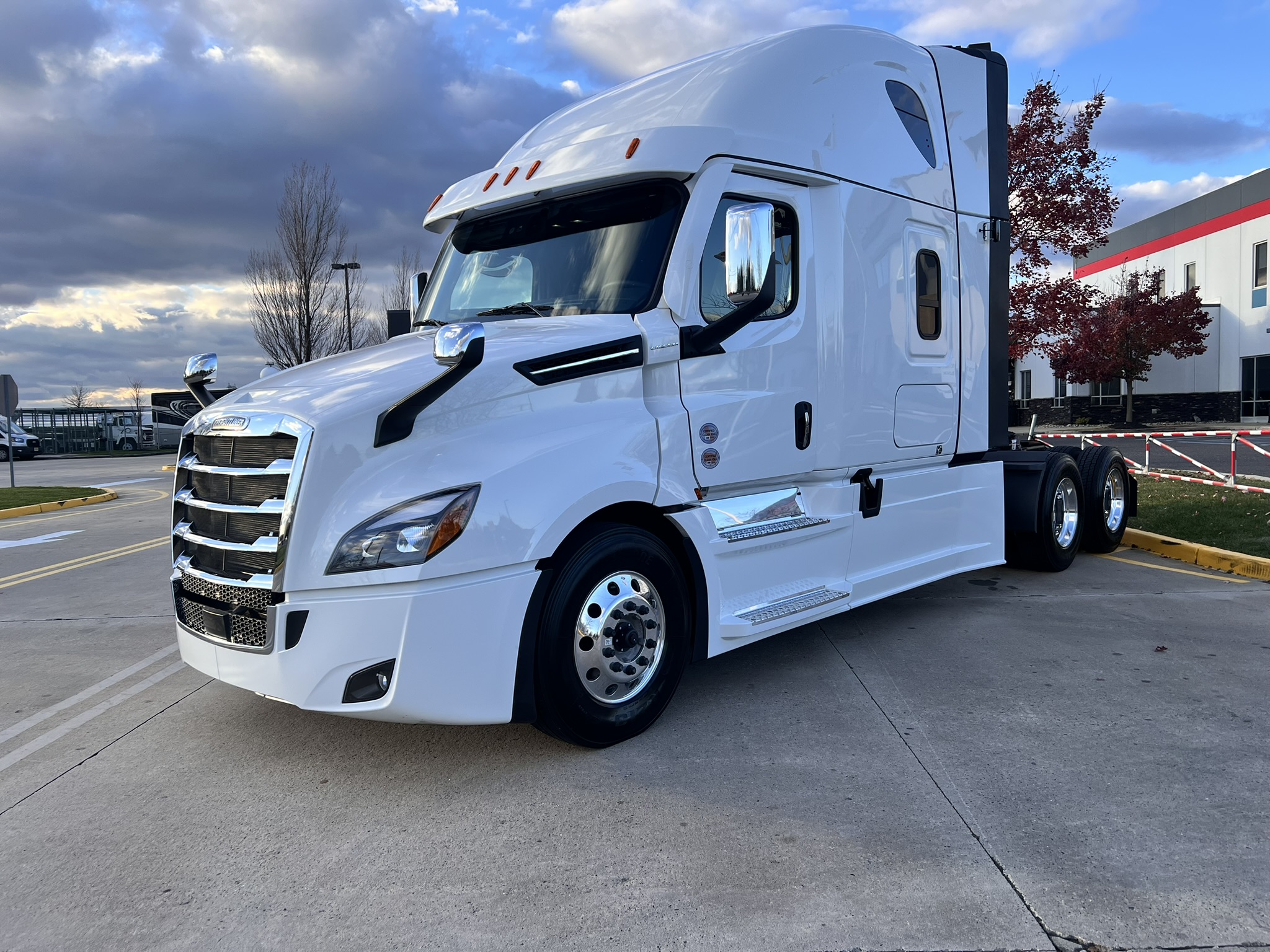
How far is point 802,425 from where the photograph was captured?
5.09m

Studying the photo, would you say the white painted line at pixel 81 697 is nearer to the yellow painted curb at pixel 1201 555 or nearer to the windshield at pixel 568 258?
the windshield at pixel 568 258

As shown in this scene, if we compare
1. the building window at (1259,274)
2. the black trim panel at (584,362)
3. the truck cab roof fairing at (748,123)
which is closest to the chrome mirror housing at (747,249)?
the truck cab roof fairing at (748,123)

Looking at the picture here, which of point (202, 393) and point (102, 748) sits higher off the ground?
point (202, 393)

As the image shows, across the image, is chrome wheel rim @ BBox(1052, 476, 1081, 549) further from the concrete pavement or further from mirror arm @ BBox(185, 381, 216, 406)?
mirror arm @ BBox(185, 381, 216, 406)

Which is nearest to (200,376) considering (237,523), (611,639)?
(237,523)

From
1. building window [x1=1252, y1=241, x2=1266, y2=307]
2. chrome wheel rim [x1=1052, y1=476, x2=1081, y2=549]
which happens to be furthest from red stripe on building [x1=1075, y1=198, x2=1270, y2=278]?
chrome wheel rim [x1=1052, y1=476, x2=1081, y2=549]

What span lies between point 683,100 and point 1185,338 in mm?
36795

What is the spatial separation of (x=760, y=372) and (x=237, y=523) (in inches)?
101

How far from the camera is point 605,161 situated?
4621mm

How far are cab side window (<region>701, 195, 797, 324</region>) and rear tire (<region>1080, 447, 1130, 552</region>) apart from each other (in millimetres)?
4762

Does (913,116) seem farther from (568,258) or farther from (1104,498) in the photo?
(1104,498)

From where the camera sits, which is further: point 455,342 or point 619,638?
point 619,638

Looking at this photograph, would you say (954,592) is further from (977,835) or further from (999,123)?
(977,835)

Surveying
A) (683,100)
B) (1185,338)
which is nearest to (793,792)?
(683,100)
